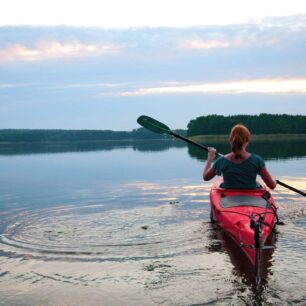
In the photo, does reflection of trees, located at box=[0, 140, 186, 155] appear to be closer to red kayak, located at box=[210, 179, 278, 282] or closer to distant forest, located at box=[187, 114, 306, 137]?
distant forest, located at box=[187, 114, 306, 137]

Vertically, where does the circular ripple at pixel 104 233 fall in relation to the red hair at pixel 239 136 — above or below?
below

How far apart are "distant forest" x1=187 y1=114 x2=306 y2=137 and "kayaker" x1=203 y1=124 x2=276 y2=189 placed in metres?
103

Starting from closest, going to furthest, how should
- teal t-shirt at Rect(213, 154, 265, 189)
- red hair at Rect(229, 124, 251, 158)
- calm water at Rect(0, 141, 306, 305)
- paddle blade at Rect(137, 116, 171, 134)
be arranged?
calm water at Rect(0, 141, 306, 305)
red hair at Rect(229, 124, 251, 158)
teal t-shirt at Rect(213, 154, 265, 189)
paddle blade at Rect(137, 116, 171, 134)

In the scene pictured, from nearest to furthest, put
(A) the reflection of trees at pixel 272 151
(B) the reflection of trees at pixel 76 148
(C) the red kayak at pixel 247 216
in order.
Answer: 1. (C) the red kayak at pixel 247 216
2. (A) the reflection of trees at pixel 272 151
3. (B) the reflection of trees at pixel 76 148

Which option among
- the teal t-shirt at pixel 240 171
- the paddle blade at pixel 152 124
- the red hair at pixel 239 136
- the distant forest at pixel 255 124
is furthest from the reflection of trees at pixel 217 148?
the distant forest at pixel 255 124

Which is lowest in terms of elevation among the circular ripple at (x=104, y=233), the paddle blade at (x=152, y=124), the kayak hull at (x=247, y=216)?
the circular ripple at (x=104, y=233)

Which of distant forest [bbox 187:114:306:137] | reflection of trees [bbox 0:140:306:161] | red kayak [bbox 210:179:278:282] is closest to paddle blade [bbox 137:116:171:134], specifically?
red kayak [bbox 210:179:278:282]

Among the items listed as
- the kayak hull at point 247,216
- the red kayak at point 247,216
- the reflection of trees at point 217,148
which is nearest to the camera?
the red kayak at point 247,216

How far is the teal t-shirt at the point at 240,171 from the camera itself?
788cm

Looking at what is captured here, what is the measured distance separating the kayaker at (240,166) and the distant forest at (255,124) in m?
103

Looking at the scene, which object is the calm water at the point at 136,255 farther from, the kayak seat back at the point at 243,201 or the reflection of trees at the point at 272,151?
the reflection of trees at the point at 272,151

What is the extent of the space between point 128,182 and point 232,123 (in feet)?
315

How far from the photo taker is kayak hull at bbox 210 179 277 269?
6.04 m

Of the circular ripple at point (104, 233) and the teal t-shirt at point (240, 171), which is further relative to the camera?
the teal t-shirt at point (240, 171)
